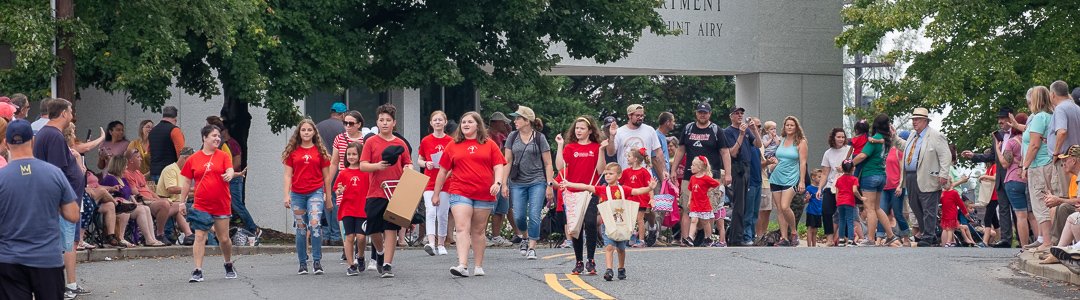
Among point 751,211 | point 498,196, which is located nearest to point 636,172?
A: point 498,196

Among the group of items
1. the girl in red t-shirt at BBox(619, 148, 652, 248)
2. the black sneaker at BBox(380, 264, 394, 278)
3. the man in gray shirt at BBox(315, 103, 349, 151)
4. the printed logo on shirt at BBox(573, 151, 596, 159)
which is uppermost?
the man in gray shirt at BBox(315, 103, 349, 151)

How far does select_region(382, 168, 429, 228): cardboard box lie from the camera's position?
14.8m

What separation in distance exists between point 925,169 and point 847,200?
132cm

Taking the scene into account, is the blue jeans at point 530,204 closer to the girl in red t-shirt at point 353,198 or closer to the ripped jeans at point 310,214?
the girl in red t-shirt at point 353,198

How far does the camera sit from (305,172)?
50.9 feet

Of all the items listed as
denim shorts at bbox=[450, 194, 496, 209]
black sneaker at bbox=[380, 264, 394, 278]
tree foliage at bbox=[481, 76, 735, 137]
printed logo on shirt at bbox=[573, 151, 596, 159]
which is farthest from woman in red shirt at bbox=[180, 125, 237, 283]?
tree foliage at bbox=[481, 76, 735, 137]

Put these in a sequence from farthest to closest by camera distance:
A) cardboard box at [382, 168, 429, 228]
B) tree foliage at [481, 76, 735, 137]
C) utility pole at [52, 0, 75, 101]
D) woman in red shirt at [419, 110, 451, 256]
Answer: tree foliage at [481, 76, 735, 137] → utility pole at [52, 0, 75, 101] → woman in red shirt at [419, 110, 451, 256] → cardboard box at [382, 168, 429, 228]

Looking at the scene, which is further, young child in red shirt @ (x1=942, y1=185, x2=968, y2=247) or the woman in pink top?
young child in red shirt @ (x1=942, y1=185, x2=968, y2=247)

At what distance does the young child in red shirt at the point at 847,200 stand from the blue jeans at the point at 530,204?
481cm

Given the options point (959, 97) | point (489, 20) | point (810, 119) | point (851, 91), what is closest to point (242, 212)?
point (489, 20)

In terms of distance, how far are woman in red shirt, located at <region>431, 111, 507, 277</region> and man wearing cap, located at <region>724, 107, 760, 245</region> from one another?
6.77 meters

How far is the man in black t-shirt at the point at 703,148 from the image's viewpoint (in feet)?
68.7

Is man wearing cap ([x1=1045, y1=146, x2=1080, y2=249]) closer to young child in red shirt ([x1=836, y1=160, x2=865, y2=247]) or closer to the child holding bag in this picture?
the child holding bag

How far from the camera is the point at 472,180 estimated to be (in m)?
14.9
